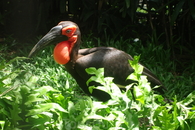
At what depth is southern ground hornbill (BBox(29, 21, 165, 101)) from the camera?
2867mm

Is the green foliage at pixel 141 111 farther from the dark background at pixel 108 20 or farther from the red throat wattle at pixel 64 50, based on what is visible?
the dark background at pixel 108 20

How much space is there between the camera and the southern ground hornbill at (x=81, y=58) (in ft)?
9.41

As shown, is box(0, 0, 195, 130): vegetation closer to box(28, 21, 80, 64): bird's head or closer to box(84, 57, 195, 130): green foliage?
box(84, 57, 195, 130): green foliage

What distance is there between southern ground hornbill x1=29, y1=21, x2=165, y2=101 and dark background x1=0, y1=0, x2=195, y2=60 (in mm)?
1559

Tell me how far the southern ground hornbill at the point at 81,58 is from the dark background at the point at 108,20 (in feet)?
5.12

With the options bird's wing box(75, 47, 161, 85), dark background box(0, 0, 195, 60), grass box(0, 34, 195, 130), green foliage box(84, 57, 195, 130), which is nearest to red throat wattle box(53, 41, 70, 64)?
bird's wing box(75, 47, 161, 85)

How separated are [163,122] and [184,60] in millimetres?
2841

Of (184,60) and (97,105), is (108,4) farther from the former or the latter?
(97,105)

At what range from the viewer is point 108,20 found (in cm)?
477

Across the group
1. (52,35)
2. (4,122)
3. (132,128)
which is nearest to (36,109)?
(4,122)

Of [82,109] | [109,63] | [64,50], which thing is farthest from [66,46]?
[82,109]

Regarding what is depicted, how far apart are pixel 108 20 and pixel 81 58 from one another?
202 cm

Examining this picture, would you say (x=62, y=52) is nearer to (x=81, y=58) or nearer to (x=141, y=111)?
(x=81, y=58)

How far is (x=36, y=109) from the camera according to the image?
1.78 meters
